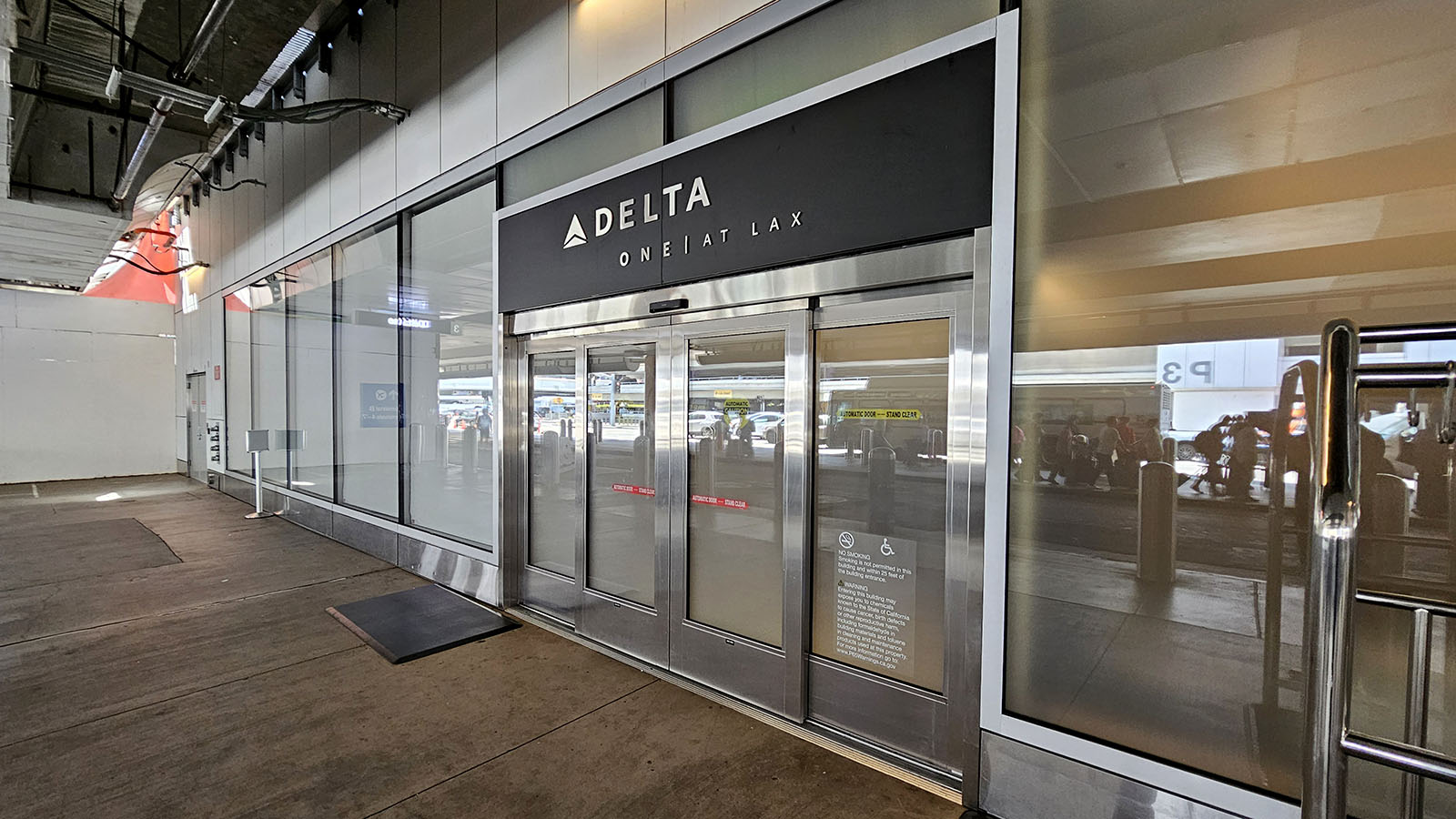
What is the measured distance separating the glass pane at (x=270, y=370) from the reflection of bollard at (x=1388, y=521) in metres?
12.1

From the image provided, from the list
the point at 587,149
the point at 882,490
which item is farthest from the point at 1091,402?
the point at 587,149

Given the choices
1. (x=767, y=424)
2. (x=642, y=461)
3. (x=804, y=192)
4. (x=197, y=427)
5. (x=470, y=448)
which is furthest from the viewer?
(x=197, y=427)

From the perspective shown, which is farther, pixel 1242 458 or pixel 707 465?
pixel 707 465

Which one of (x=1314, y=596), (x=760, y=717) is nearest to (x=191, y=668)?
(x=760, y=717)

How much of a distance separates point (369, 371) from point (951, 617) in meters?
7.28

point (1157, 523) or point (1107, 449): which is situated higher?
point (1107, 449)

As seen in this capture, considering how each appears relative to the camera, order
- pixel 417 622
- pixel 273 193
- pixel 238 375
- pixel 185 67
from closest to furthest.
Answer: pixel 417 622 → pixel 185 67 → pixel 273 193 → pixel 238 375

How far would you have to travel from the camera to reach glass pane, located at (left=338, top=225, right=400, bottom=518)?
7.17 metres

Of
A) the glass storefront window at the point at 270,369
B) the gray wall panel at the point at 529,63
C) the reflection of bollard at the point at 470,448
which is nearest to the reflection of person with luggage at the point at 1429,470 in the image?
the gray wall panel at the point at 529,63

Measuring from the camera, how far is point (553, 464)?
5.34 m

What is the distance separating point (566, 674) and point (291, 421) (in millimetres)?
8167

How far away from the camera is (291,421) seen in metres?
9.80

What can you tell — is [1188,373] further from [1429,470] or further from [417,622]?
[417,622]

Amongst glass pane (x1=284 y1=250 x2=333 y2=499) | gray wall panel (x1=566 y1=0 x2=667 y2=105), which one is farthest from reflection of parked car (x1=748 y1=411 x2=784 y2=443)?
glass pane (x1=284 y1=250 x2=333 y2=499)
